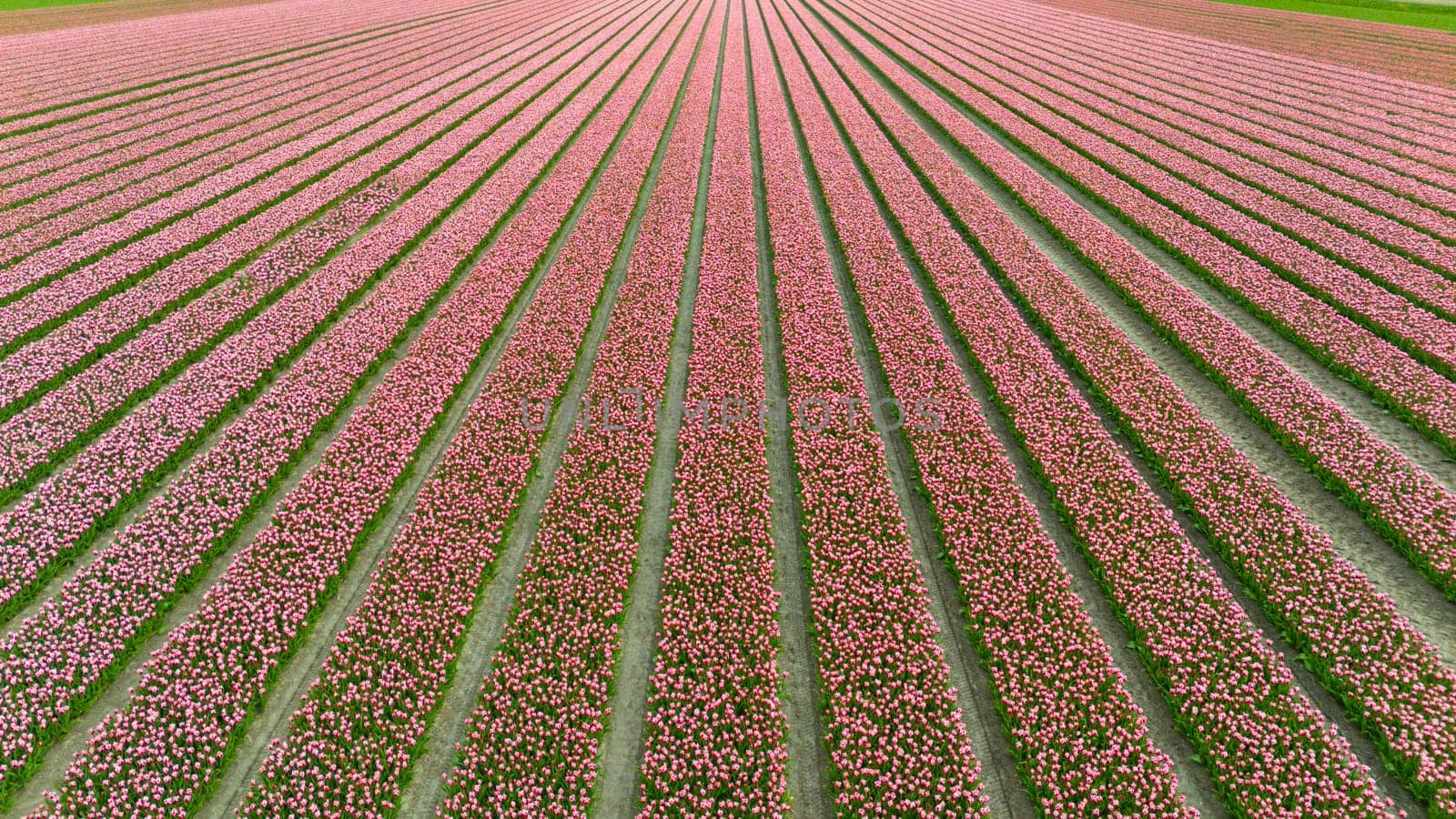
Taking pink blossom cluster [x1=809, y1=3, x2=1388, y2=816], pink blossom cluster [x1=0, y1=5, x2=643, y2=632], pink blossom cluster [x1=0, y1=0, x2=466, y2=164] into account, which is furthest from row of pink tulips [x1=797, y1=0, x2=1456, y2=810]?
pink blossom cluster [x1=0, y1=0, x2=466, y2=164]

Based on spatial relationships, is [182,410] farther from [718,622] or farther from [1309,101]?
[1309,101]

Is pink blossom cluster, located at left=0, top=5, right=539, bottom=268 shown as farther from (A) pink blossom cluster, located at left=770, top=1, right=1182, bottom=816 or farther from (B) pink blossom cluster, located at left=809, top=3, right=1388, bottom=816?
(B) pink blossom cluster, located at left=809, top=3, right=1388, bottom=816

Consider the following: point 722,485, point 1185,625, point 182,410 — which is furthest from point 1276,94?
point 182,410

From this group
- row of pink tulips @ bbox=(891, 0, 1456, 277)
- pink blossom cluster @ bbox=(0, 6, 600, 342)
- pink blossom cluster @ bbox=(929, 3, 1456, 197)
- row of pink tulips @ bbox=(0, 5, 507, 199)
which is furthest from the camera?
pink blossom cluster @ bbox=(929, 3, 1456, 197)

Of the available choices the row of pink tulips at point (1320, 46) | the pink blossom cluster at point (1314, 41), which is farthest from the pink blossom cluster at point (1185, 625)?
the pink blossom cluster at point (1314, 41)

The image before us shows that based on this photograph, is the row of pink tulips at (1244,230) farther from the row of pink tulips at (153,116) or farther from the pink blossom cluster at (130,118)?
the pink blossom cluster at (130,118)
